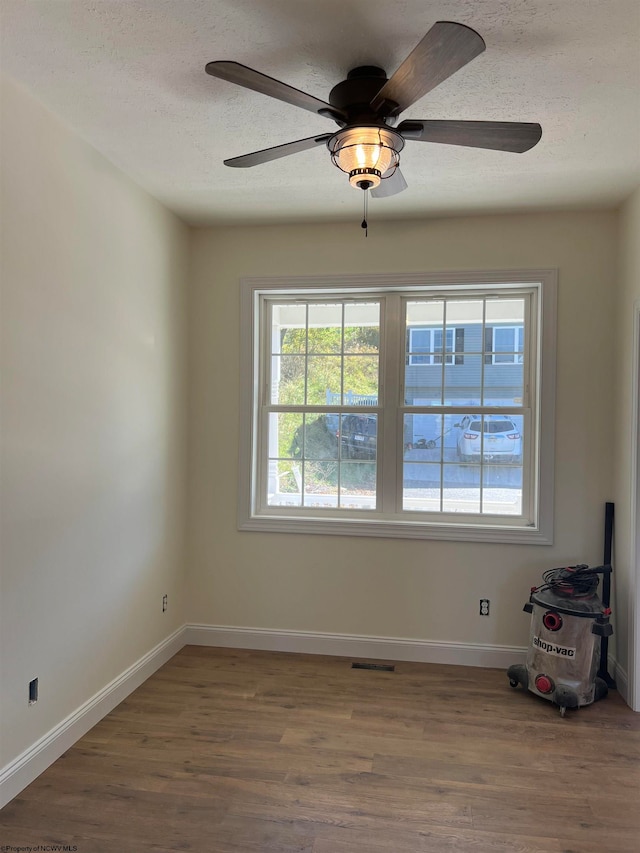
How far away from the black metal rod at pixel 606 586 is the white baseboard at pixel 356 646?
46 centimetres

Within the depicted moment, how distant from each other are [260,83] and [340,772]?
2.64 meters

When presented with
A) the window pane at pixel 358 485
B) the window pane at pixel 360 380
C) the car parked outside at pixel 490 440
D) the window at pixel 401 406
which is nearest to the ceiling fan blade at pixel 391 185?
the window at pixel 401 406

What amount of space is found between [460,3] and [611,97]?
2.89 feet

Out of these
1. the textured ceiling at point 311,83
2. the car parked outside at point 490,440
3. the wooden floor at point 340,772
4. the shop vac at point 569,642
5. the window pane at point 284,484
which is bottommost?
the wooden floor at point 340,772

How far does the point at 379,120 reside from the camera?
1.94 meters

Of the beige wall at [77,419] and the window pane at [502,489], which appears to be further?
the window pane at [502,489]

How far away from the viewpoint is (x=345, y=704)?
3.15m

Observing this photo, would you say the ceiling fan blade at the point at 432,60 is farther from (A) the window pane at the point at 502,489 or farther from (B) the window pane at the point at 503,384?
(A) the window pane at the point at 502,489

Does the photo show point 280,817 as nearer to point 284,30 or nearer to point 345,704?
point 345,704

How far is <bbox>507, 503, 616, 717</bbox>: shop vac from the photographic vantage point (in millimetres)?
3098

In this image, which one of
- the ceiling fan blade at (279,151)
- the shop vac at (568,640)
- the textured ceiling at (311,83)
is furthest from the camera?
the shop vac at (568,640)

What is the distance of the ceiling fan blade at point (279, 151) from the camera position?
1989mm

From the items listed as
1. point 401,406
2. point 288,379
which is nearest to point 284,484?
point 288,379

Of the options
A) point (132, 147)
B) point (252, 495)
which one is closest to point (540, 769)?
point (252, 495)
